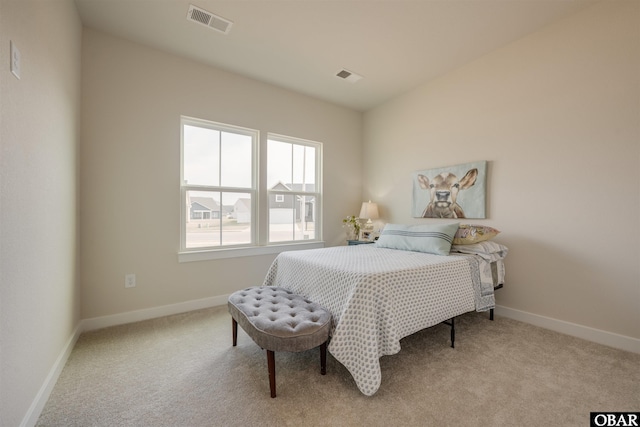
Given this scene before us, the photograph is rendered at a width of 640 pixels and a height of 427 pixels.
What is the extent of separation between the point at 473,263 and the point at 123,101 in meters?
3.60

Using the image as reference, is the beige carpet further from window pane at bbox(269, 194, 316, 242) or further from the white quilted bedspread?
window pane at bbox(269, 194, 316, 242)

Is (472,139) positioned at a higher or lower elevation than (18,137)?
higher

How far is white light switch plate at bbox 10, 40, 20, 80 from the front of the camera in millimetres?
1163

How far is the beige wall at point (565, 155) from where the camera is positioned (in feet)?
6.97

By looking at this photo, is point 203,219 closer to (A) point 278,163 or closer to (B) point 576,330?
(A) point 278,163

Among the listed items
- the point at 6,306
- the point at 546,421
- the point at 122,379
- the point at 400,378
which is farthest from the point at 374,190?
the point at 6,306

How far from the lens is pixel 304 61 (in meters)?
2.99

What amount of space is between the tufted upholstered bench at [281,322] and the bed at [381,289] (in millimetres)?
105

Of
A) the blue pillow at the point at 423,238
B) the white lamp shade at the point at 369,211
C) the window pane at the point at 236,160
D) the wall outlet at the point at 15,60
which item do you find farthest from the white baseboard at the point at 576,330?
the wall outlet at the point at 15,60

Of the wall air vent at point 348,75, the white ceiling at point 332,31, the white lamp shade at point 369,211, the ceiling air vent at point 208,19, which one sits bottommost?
the white lamp shade at point 369,211

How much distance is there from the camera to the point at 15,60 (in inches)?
47.0

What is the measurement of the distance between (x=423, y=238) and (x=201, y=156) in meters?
2.60

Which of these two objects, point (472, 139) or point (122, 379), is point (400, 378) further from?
point (472, 139)

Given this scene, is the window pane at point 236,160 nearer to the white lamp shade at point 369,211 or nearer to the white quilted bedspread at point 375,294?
the white quilted bedspread at point 375,294
